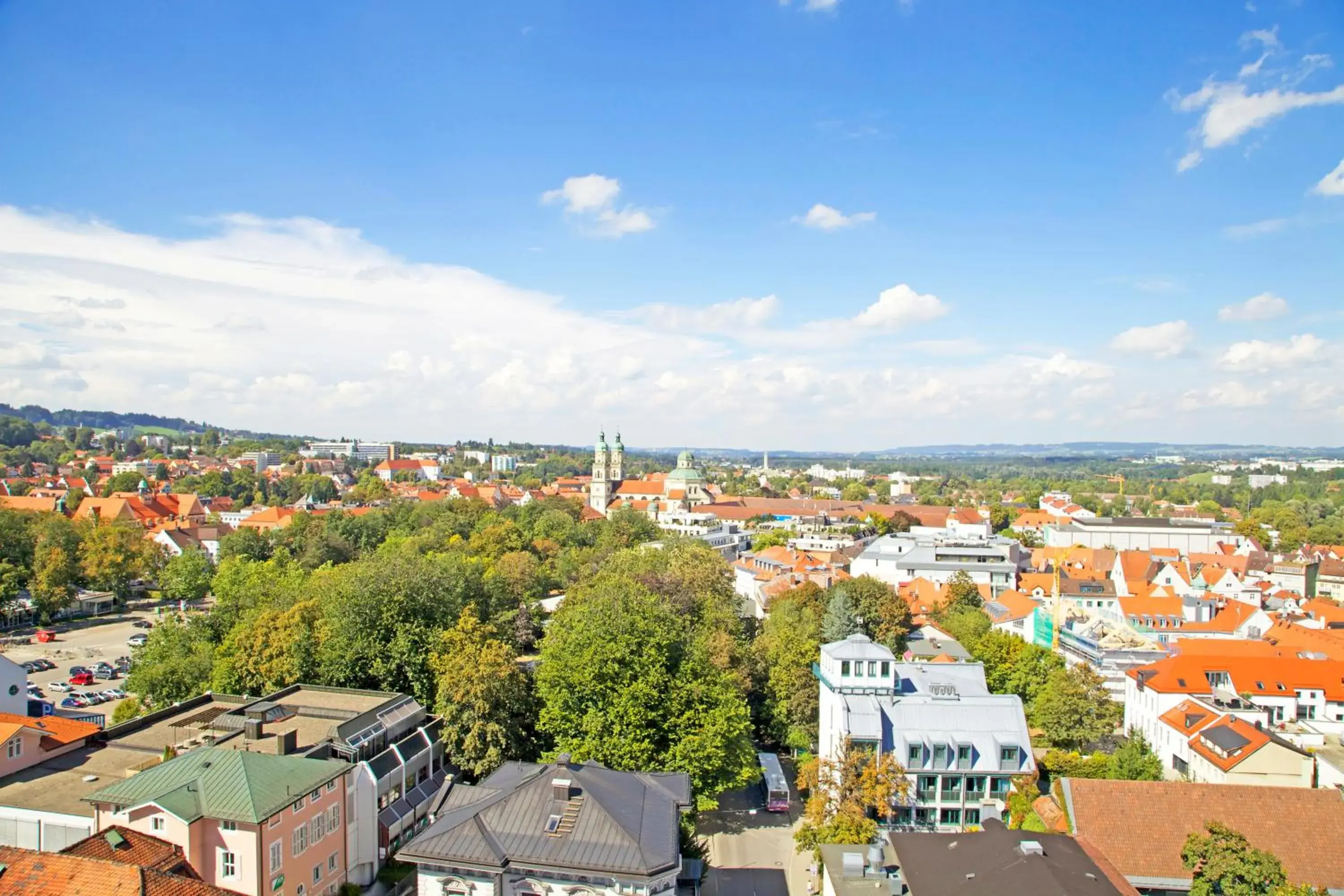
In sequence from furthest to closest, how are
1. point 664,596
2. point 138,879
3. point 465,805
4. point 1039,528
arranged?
point 1039,528
point 664,596
point 465,805
point 138,879

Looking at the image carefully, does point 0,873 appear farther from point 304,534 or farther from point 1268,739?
point 304,534

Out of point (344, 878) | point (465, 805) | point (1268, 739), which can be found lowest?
point (344, 878)

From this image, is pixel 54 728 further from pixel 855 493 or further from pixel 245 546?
pixel 855 493

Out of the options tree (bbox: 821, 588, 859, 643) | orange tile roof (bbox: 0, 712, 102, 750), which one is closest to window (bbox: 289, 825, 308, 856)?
orange tile roof (bbox: 0, 712, 102, 750)

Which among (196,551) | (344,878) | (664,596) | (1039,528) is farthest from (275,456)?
(344,878)

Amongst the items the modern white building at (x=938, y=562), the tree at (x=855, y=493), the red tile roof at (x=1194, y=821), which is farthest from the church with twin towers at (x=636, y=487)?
the red tile roof at (x=1194, y=821)

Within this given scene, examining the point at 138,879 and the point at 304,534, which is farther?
the point at 304,534

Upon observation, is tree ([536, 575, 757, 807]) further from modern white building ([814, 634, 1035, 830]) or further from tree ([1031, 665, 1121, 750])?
tree ([1031, 665, 1121, 750])
